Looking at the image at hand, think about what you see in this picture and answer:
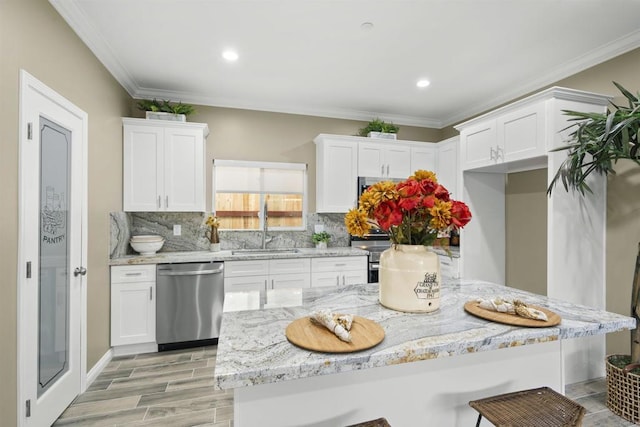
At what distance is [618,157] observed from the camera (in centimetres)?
225

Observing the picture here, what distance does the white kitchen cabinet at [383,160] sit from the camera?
13.8 feet

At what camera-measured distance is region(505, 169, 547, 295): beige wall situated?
3.25 m

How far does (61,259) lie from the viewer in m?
2.18

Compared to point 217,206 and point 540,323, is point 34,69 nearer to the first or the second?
point 217,206

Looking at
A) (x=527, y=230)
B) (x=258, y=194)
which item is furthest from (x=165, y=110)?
(x=527, y=230)

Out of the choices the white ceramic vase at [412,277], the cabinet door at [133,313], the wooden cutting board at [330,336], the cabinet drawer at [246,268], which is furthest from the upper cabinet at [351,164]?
the wooden cutting board at [330,336]

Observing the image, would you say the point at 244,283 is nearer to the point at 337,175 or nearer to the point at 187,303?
the point at 187,303

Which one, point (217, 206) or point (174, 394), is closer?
point (174, 394)

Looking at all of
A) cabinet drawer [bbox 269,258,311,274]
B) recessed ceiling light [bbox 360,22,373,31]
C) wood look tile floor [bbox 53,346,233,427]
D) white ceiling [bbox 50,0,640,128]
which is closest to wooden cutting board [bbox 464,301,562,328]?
wood look tile floor [bbox 53,346,233,427]

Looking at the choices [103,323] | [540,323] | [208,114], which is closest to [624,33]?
[540,323]

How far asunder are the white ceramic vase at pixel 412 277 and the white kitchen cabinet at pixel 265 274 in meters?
2.39

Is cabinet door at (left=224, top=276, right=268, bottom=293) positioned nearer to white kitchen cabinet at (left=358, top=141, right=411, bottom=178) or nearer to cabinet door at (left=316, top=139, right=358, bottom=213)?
cabinet door at (left=316, top=139, right=358, bottom=213)

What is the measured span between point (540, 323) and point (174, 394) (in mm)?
2592

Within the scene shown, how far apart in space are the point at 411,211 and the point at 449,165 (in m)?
3.36
